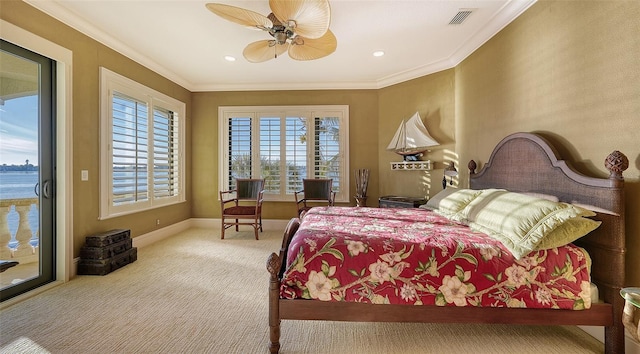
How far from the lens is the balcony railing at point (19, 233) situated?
2.40 m

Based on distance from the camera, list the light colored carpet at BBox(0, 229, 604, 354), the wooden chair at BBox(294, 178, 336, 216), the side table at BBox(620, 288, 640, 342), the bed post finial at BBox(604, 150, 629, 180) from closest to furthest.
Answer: the side table at BBox(620, 288, 640, 342), the bed post finial at BBox(604, 150, 629, 180), the light colored carpet at BBox(0, 229, 604, 354), the wooden chair at BBox(294, 178, 336, 216)

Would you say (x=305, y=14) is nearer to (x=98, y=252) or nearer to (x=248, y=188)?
(x=98, y=252)

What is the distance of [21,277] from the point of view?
250 cm

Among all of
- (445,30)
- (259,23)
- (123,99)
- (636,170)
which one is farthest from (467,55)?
(123,99)

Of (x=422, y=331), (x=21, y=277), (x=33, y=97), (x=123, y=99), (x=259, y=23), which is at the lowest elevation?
(x=422, y=331)

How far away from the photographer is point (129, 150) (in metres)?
3.67

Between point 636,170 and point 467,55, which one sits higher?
point 467,55

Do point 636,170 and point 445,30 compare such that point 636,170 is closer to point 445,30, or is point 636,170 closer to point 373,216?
point 373,216

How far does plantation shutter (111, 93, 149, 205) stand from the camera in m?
3.47

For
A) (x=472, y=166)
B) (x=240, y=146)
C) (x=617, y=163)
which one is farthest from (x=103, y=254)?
(x=617, y=163)

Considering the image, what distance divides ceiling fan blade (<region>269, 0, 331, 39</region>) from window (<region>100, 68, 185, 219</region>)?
2.51m

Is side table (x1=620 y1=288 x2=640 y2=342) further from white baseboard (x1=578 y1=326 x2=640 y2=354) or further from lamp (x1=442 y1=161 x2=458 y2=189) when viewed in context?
lamp (x1=442 y1=161 x2=458 y2=189)

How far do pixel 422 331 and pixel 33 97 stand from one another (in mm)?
4011

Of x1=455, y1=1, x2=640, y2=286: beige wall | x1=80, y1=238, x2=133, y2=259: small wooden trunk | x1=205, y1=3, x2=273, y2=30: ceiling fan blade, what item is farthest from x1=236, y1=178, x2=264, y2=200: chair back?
x1=455, y1=1, x2=640, y2=286: beige wall
